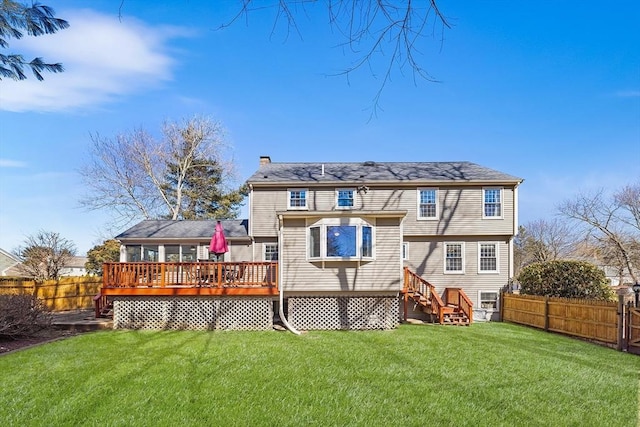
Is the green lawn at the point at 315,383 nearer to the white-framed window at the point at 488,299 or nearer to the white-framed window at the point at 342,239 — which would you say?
the white-framed window at the point at 342,239

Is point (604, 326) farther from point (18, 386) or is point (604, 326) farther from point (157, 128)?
point (157, 128)

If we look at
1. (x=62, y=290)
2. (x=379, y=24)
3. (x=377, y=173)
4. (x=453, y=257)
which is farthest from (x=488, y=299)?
(x=62, y=290)

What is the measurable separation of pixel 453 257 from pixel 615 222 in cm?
1733

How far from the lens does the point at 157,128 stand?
28141 mm

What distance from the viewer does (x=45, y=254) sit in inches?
904

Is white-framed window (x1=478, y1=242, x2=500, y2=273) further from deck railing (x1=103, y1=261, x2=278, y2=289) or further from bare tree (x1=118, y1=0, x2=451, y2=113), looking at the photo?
bare tree (x1=118, y1=0, x2=451, y2=113)

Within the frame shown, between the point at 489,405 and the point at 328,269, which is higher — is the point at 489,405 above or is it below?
below

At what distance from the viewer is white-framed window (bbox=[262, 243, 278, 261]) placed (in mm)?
18078

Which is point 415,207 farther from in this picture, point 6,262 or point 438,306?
point 6,262

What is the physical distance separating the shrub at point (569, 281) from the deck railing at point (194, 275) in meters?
10.3

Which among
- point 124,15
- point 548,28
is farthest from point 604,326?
point 124,15

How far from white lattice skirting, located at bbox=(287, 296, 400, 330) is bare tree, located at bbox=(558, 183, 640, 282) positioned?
21.6 metres

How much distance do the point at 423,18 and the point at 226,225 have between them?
58.2ft

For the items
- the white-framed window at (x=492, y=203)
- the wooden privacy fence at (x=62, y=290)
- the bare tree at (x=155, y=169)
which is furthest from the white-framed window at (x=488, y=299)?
the bare tree at (x=155, y=169)
